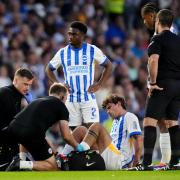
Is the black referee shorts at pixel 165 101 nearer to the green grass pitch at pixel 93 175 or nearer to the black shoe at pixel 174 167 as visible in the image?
the black shoe at pixel 174 167

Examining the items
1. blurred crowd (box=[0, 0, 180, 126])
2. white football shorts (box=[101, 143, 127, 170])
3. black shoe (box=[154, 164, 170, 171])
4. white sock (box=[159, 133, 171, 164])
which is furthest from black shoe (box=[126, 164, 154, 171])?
blurred crowd (box=[0, 0, 180, 126])

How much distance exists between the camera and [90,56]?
49.4 ft

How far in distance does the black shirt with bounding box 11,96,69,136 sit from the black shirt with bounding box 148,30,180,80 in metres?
1.49

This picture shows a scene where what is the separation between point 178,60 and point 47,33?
32.0 ft

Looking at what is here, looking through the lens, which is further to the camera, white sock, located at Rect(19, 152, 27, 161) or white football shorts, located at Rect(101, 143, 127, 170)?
Answer: white football shorts, located at Rect(101, 143, 127, 170)

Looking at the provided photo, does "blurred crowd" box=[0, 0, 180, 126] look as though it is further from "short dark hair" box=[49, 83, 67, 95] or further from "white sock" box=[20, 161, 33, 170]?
"white sock" box=[20, 161, 33, 170]

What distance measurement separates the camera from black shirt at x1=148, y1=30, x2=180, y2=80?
13.1 metres

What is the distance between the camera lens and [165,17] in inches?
520

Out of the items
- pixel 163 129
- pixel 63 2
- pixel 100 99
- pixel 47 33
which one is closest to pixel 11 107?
pixel 163 129

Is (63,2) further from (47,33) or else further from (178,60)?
(178,60)

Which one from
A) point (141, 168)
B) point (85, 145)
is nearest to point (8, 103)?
point (85, 145)

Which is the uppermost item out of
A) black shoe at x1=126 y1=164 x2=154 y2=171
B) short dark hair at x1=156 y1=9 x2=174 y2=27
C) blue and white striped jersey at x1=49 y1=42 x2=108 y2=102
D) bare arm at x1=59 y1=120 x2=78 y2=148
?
short dark hair at x1=156 y1=9 x2=174 y2=27

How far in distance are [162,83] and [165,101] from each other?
0.86 feet

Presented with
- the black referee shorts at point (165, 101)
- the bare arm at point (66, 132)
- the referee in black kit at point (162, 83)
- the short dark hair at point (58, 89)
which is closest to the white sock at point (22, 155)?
the bare arm at point (66, 132)
